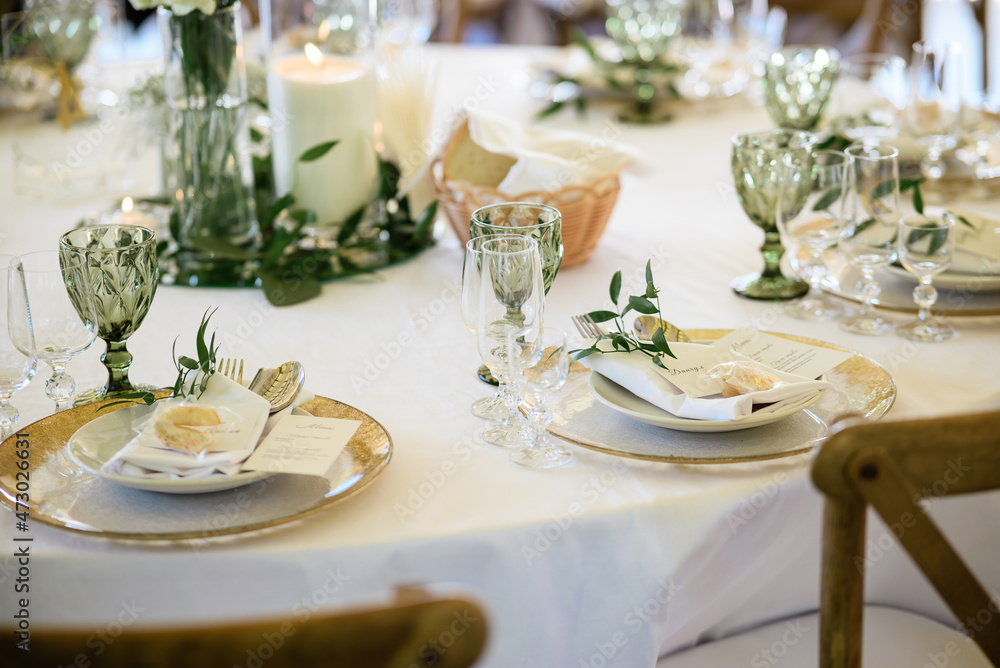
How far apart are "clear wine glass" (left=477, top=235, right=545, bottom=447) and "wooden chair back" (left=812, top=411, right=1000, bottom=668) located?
33cm

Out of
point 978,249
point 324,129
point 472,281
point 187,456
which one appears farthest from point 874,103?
point 187,456

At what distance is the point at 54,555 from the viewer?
785 mm

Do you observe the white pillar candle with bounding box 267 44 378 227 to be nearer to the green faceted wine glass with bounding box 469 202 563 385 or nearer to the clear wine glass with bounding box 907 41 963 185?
the green faceted wine glass with bounding box 469 202 563 385

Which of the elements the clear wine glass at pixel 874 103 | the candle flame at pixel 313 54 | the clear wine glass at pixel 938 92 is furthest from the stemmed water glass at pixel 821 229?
the candle flame at pixel 313 54

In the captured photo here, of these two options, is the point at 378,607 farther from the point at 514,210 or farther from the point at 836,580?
the point at 514,210

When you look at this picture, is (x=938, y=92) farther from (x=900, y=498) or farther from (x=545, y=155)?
(x=900, y=498)

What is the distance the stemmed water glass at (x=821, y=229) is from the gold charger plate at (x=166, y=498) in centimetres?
64

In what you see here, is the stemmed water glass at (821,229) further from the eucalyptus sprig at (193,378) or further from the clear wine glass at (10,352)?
the clear wine glass at (10,352)

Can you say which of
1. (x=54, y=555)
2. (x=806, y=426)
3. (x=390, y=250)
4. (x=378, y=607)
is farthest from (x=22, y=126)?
(x=378, y=607)

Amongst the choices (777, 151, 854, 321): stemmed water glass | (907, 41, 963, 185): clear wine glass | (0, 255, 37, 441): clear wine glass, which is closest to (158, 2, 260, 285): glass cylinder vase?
(0, 255, 37, 441): clear wine glass

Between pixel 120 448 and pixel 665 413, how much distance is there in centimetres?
50

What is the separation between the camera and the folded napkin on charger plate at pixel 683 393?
0.91 m

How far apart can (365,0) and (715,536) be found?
984 mm

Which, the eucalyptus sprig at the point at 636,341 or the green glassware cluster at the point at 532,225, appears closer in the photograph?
the eucalyptus sprig at the point at 636,341
